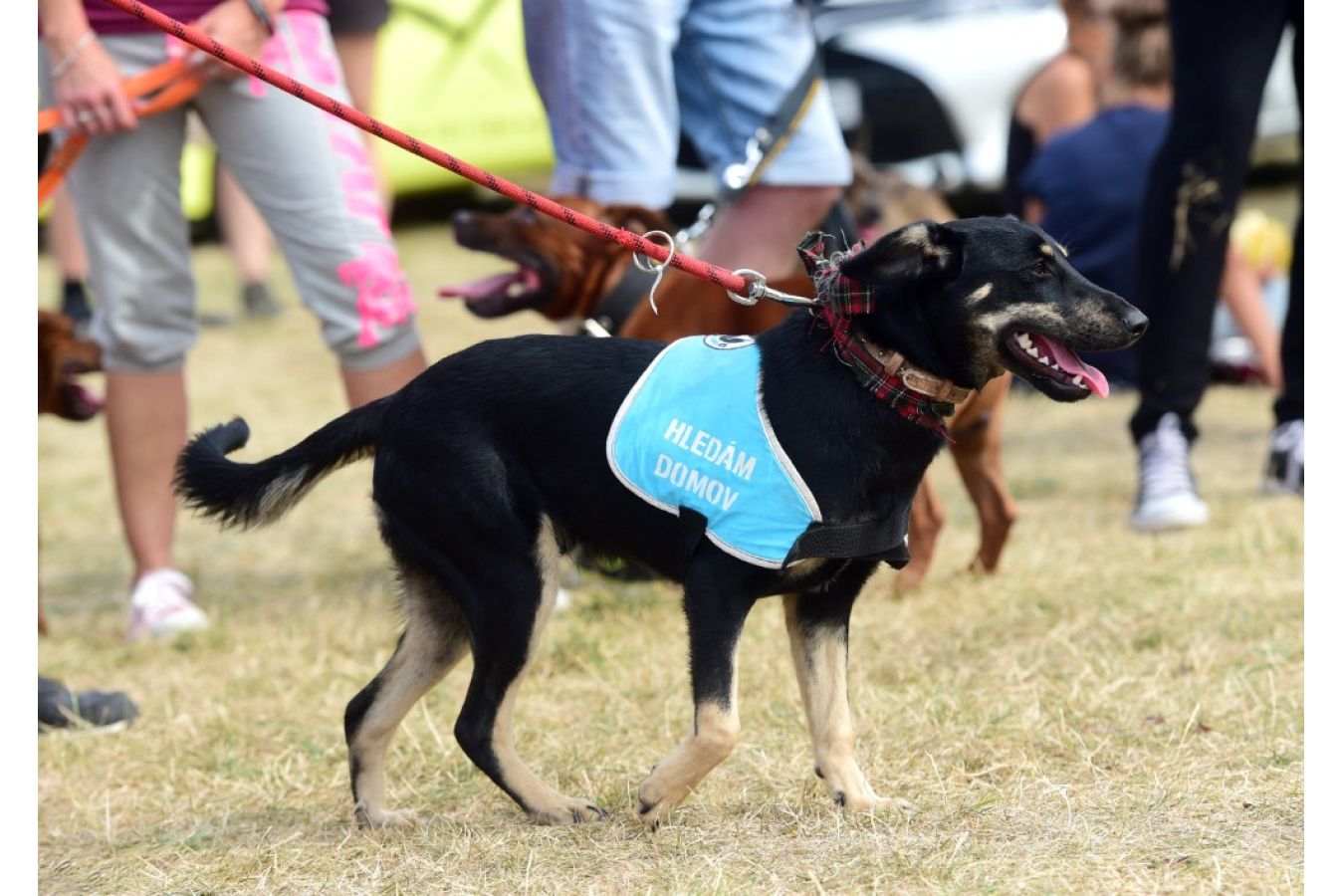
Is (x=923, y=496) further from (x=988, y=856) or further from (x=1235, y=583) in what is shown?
(x=988, y=856)

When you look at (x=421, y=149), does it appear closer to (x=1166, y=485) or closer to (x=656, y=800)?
(x=656, y=800)

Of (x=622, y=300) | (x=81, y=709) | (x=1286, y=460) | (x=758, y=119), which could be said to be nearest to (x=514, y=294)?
(x=622, y=300)

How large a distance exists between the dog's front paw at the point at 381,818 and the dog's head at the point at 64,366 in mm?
1787

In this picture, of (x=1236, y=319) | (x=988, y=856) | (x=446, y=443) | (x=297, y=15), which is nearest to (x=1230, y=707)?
(x=988, y=856)

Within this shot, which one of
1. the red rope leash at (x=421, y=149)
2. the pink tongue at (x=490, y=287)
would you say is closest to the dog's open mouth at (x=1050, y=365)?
the red rope leash at (x=421, y=149)

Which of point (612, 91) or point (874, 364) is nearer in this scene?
point (874, 364)

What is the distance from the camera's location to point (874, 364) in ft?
8.82

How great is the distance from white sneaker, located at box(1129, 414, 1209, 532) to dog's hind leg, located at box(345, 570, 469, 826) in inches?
110

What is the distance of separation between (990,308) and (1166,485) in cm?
269

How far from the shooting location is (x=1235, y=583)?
4391 mm

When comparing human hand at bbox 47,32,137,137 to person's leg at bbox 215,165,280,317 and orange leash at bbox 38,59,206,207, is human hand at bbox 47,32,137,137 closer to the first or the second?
orange leash at bbox 38,59,206,207

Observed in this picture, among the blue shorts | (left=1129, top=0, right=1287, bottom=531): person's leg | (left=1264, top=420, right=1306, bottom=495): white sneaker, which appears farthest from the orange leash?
(left=1264, top=420, right=1306, bottom=495): white sneaker

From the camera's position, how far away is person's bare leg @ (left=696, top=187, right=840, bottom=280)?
4527 millimetres

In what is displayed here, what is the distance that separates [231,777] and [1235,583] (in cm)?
262
